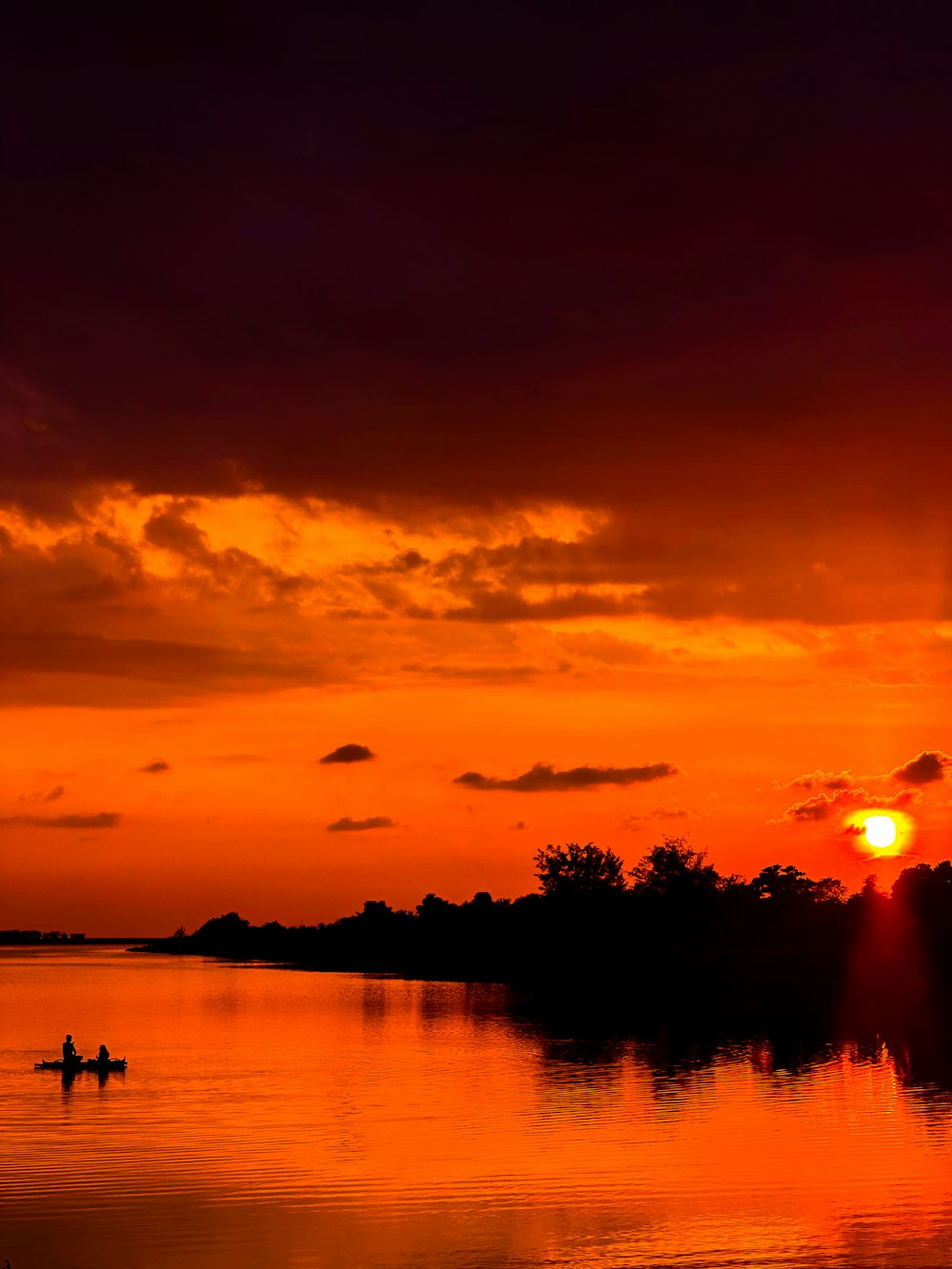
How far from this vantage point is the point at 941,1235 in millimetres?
35344

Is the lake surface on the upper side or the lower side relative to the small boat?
lower

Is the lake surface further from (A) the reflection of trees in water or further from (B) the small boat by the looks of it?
(B) the small boat

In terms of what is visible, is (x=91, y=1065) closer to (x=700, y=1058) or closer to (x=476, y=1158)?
(x=476, y=1158)

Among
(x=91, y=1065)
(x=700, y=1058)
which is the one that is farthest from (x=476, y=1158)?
(x=700, y=1058)

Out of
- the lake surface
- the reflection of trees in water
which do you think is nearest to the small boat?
the lake surface

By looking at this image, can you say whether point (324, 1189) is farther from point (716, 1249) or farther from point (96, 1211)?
point (716, 1249)

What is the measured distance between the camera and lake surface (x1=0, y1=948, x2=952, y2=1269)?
3491 centimetres

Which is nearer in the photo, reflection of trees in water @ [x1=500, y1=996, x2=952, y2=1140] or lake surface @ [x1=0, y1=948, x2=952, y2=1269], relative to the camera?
lake surface @ [x1=0, y1=948, x2=952, y2=1269]

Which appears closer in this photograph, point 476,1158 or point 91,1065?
point 476,1158

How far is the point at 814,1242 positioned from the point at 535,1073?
1476 inches

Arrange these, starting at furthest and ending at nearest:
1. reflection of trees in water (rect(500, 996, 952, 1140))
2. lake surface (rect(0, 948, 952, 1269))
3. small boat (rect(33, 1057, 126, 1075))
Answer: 1. small boat (rect(33, 1057, 126, 1075))
2. reflection of trees in water (rect(500, 996, 952, 1140))
3. lake surface (rect(0, 948, 952, 1269))

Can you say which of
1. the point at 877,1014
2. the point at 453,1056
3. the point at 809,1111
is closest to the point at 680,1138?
the point at 809,1111

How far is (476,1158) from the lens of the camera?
4716cm

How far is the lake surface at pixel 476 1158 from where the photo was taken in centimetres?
3491
